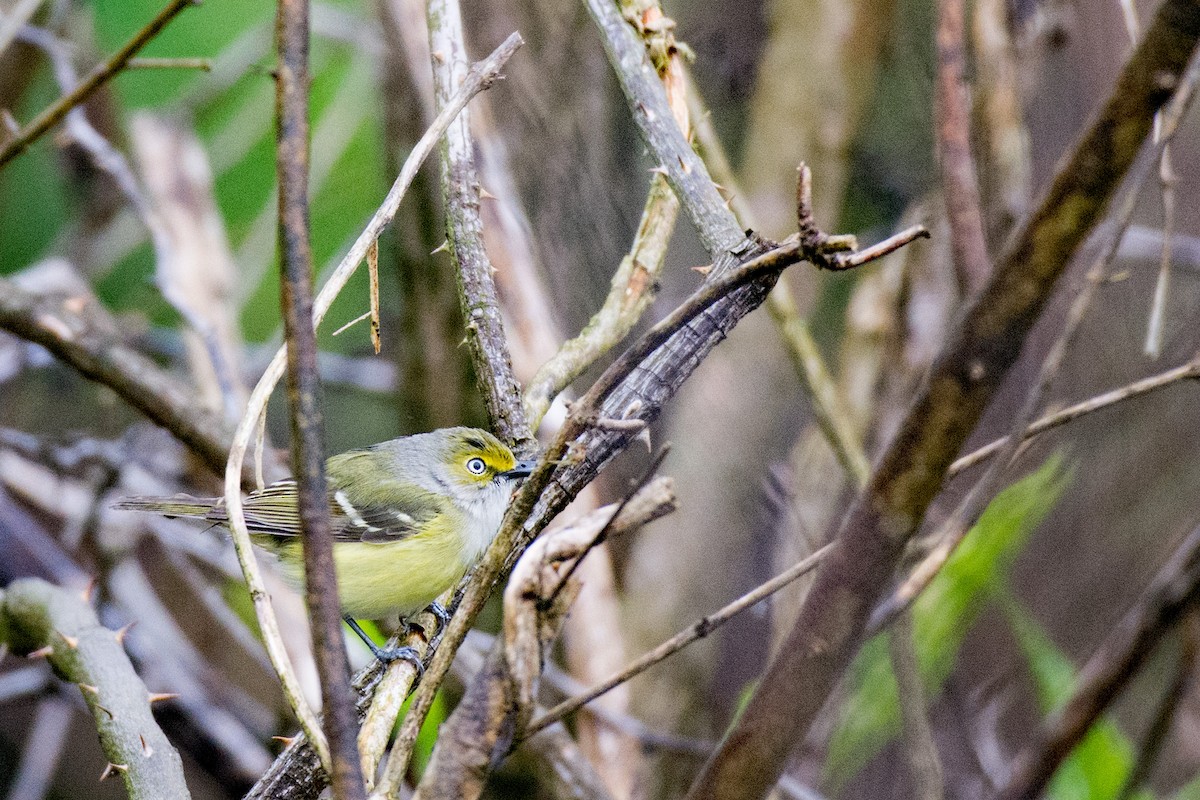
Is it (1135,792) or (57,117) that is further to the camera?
(1135,792)

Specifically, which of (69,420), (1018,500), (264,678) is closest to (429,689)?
(1018,500)

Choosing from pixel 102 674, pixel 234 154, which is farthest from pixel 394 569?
pixel 234 154

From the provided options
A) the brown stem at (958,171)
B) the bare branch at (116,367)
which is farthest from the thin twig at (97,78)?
the brown stem at (958,171)

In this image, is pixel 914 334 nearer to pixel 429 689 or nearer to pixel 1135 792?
pixel 1135 792

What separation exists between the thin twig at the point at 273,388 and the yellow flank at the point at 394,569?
90 cm

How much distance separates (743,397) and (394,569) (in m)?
1.55

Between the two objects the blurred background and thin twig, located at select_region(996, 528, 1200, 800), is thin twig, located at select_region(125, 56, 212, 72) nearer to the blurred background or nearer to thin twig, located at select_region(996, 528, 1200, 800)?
the blurred background

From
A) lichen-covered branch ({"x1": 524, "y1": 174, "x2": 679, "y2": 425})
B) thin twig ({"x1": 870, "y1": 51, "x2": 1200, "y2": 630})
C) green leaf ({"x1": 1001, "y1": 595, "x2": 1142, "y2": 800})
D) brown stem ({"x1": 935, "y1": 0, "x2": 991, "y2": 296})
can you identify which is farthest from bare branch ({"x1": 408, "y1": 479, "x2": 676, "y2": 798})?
green leaf ({"x1": 1001, "y1": 595, "x2": 1142, "y2": 800})

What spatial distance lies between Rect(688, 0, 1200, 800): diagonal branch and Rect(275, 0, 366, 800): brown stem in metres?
0.46

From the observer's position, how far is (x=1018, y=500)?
2537 mm

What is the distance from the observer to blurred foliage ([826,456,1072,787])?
2531 mm

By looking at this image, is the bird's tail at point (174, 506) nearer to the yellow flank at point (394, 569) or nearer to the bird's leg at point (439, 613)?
the yellow flank at point (394, 569)

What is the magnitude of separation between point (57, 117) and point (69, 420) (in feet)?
8.66

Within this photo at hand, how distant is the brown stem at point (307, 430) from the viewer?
0.95m
